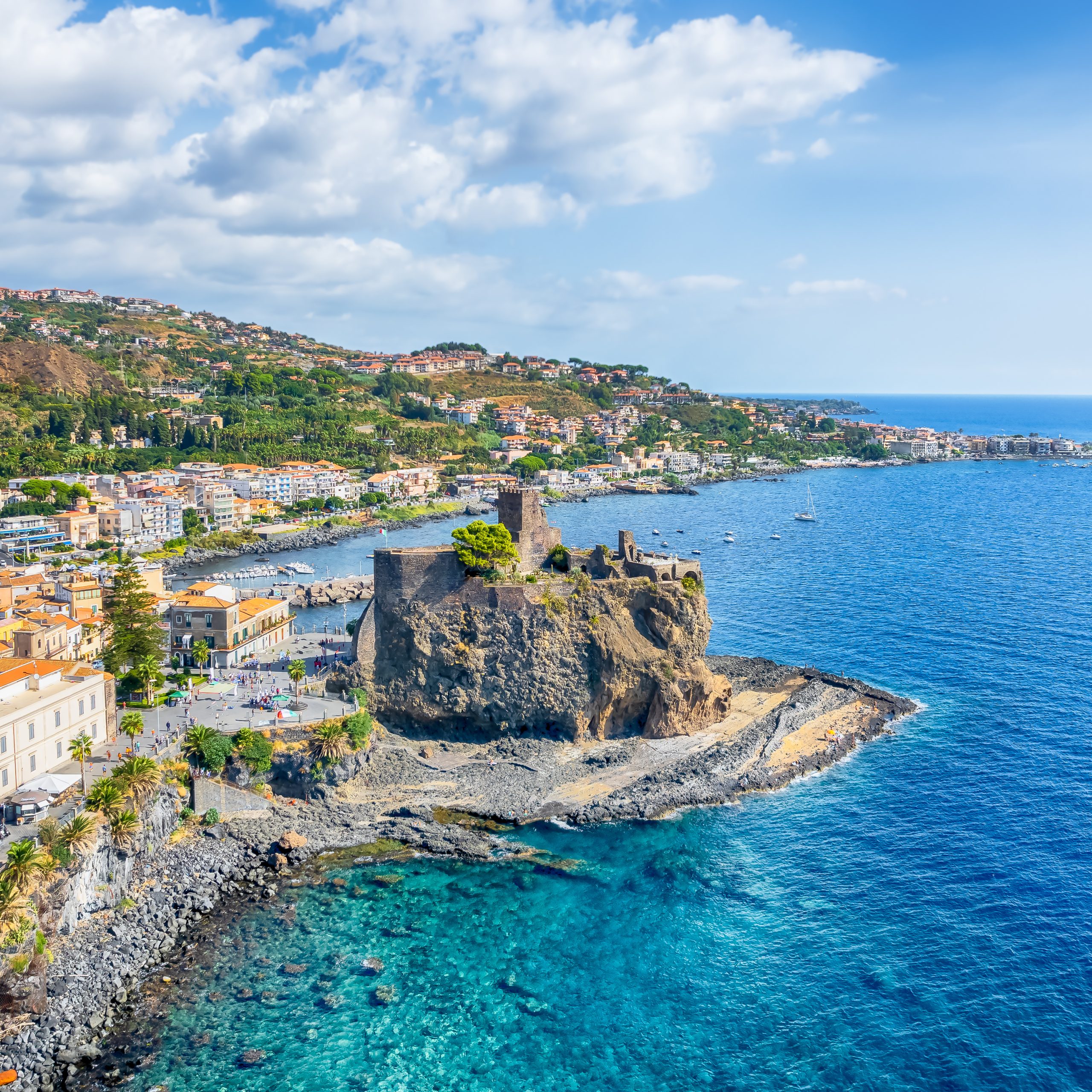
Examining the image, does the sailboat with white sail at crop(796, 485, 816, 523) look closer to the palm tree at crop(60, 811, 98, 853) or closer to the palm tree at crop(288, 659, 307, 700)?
the palm tree at crop(288, 659, 307, 700)

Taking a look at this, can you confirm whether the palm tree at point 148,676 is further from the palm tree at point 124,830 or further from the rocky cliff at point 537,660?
the palm tree at point 124,830

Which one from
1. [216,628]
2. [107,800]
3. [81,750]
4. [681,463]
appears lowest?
[107,800]

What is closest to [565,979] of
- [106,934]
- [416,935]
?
[416,935]

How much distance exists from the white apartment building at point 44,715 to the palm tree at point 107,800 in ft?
9.37

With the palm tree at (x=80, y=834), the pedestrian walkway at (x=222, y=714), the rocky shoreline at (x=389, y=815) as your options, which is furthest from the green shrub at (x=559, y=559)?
the palm tree at (x=80, y=834)

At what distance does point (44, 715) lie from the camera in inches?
1237

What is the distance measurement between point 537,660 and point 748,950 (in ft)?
50.8

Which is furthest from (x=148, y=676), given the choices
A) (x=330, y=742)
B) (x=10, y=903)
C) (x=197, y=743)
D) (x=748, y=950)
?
(x=748, y=950)

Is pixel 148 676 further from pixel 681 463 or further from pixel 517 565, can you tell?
pixel 681 463

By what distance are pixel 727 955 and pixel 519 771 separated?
12339 millimetres

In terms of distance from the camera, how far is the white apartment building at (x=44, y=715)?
29.7m

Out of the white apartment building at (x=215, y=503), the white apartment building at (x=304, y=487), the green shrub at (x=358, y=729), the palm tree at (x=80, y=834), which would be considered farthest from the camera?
the white apartment building at (x=304, y=487)

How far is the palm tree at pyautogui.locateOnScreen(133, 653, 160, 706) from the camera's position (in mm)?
39438

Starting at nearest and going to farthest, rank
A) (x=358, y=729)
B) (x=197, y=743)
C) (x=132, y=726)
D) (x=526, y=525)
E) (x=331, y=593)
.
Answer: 1. (x=197, y=743)
2. (x=132, y=726)
3. (x=358, y=729)
4. (x=526, y=525)
5. (x=331, y=593)
